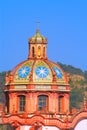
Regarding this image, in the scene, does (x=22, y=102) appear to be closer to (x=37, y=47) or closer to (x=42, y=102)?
(x=42, y=102)

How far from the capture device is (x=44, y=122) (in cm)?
7675

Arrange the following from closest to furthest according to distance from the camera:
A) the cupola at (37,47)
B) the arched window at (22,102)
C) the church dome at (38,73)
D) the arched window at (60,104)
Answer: the church dome at (38,73) → the arched window at (22,102) → the arched window at (60,104) → the cupola at (37,47)

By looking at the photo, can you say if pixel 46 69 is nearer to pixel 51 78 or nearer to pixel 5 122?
pixel 51 78

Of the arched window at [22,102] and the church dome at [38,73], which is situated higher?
the church dome at [38,73]

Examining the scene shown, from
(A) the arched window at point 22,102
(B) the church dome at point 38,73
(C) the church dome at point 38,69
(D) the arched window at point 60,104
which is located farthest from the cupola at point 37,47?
(D) the arched window at point 60,104

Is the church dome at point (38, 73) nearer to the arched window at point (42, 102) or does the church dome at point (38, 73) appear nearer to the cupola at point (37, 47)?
the cupola at point (37, 47)

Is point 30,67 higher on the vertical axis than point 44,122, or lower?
higher

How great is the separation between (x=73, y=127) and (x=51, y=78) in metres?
4.99

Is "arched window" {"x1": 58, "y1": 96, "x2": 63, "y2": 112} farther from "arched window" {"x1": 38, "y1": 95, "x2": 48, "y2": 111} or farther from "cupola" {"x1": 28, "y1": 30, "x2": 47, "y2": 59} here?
"cupola" {"x1": 28, "y1": 30, "x2": 47, "y2": 59}

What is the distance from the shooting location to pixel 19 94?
7931 cm

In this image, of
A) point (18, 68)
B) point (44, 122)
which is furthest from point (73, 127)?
point (18, 68)

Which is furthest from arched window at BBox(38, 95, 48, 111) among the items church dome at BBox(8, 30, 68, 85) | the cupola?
the cupola

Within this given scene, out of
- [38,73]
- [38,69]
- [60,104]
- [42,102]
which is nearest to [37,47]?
[38,69]

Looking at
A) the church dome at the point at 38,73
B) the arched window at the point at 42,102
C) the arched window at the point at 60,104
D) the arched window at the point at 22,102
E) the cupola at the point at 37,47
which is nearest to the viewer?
the arched window at the point at 42,102
